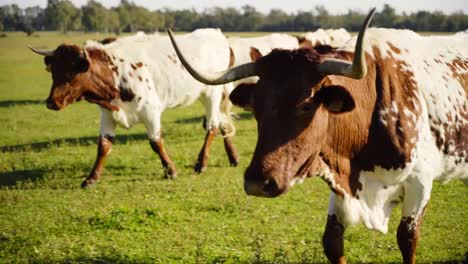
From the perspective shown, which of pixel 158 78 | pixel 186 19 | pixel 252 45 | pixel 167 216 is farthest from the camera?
pixel 186 19

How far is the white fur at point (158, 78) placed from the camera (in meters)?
8.37

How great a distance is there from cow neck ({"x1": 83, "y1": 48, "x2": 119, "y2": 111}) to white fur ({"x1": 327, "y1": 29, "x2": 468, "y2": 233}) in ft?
16.2

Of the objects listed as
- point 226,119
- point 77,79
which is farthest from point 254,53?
point 77,79

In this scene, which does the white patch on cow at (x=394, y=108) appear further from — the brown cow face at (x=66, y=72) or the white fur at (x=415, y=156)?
the brown cow face at (x=66, y=72)

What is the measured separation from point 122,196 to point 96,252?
7.93 ft

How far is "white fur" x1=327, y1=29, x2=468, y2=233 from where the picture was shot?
4.09 metres

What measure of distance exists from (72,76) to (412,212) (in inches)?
230

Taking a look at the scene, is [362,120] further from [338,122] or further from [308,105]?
[308,105]

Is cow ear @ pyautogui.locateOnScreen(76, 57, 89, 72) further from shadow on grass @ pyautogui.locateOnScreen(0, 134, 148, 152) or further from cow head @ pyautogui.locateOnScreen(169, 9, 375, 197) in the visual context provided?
cow head @ pyautogui.locateOnScreen(169, 9, 375, 197)

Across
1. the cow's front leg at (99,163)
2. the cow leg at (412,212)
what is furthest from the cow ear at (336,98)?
the cow's front leg at (99,163)

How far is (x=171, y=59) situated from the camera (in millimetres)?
9031

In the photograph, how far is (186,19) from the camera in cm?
2252

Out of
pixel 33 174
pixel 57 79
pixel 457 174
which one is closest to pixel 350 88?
pixel 457 174

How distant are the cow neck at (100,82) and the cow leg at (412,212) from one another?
5.41m
